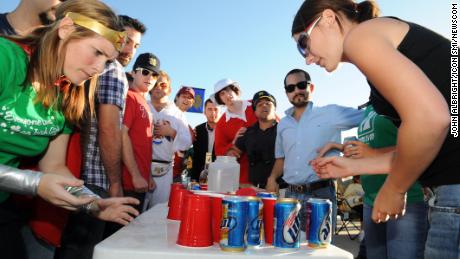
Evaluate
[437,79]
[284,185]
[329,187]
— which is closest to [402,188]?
[437,79]

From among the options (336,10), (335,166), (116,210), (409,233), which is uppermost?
(336,10)

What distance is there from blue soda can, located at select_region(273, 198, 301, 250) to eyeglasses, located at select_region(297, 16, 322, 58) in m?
0.74

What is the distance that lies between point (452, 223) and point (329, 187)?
2.00 metres

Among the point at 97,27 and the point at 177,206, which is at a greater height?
the point at 97,27

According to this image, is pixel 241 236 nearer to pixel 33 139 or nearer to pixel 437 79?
pixel 437 79

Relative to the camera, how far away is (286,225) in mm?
1181

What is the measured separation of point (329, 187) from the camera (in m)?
3.12

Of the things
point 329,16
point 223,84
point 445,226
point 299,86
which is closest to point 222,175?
point 329,16

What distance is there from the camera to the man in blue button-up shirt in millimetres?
3156

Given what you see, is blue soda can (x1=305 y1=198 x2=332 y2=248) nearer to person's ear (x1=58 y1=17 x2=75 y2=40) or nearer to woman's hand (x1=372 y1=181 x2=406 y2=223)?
woman's hand (x1=372 y1=181 x2=406 y2=223)

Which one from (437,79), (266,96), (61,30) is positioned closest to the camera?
(437,79)

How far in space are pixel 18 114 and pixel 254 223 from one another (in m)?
1.09

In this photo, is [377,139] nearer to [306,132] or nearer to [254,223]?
[306,132]

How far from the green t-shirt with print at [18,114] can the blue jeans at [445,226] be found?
1630 mm
